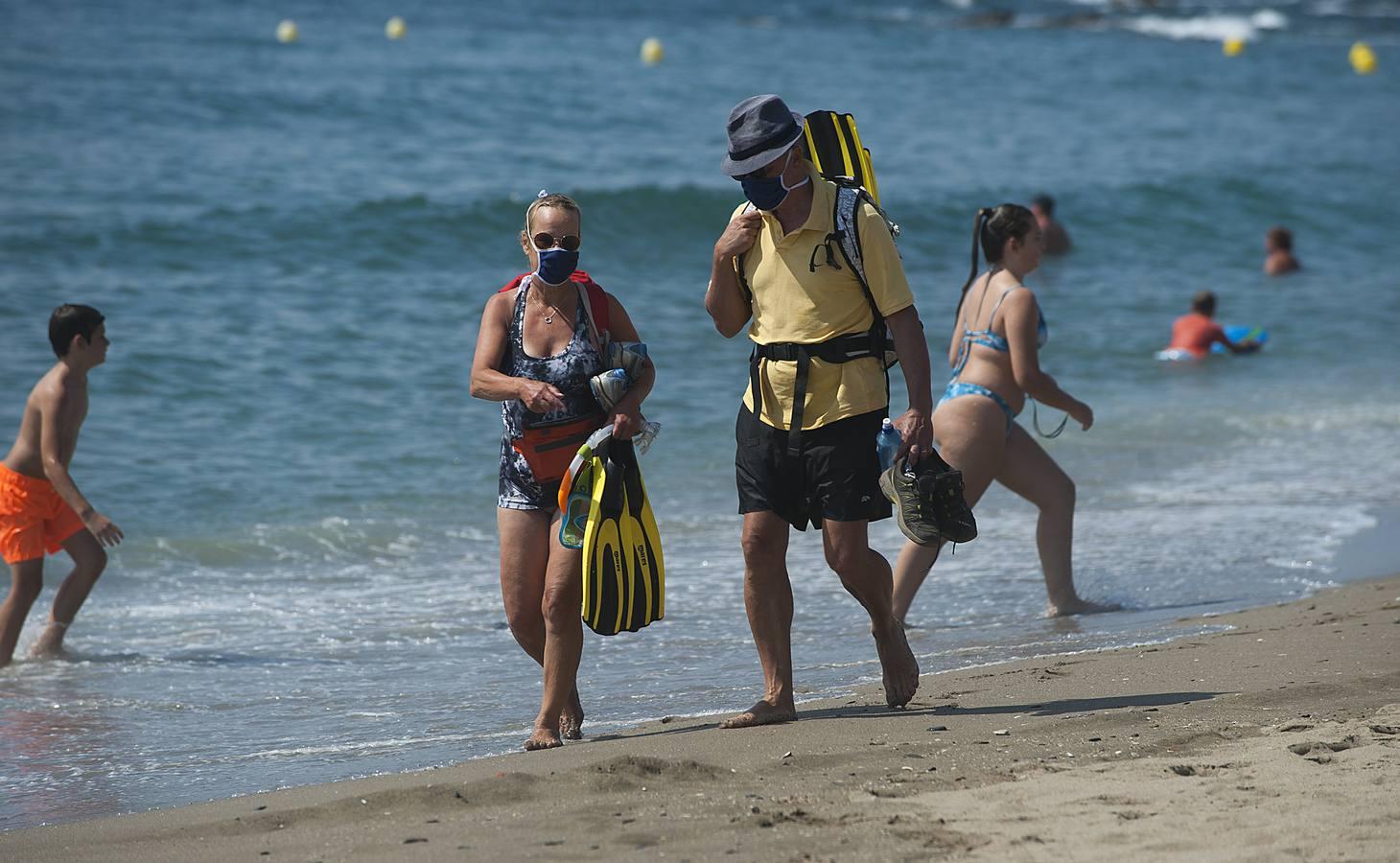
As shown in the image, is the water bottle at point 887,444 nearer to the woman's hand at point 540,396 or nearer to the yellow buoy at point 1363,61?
the woman's hand at point 540,396

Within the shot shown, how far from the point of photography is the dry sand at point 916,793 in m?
3.68

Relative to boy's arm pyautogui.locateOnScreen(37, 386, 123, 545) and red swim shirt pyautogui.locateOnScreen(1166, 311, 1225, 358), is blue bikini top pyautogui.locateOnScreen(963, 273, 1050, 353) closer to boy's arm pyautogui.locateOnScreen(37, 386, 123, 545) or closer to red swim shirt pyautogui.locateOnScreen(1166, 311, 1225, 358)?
boy's arm pyautogui.locateOnScreen(37, 386, 123, 545)

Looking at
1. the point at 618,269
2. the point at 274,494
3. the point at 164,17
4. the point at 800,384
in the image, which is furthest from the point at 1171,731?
the point at 164,17

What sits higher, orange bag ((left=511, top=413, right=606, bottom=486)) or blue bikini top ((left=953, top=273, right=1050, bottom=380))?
blue bikini top ((left=953, top=273, right=1050, bottom=380))

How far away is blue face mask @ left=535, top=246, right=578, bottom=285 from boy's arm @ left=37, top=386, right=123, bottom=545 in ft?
9.74

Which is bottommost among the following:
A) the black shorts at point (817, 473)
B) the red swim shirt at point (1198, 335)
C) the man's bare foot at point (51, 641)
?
the man's bare foot at point (51, 641)

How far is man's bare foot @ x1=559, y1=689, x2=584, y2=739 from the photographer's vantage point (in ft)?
16.4

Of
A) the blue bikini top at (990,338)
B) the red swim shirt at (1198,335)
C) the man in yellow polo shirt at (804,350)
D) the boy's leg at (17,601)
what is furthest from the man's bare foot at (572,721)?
the red swim shirt at (1198,335)

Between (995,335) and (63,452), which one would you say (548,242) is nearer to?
(995,335)

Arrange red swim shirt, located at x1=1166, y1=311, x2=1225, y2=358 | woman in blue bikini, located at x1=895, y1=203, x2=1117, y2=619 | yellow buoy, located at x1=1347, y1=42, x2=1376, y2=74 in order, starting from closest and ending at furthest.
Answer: woman in blue bikini, located at x1=895, y1=203, x2=1117, y2=619 → red swim shirt, located at x1=1166, y1=311, x2=1225, y2=358 → yellow buoy, located at x1=1347, y1=42, x2=1376, y2=74

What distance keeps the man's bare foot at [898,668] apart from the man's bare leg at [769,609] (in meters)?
0.32

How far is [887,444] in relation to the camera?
4.68 metres

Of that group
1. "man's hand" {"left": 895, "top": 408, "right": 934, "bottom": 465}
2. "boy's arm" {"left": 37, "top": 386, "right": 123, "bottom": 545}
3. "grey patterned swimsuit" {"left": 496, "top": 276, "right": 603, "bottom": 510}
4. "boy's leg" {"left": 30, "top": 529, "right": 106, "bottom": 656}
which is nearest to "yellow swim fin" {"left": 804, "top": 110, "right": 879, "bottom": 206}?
"man's hand" {"left": 895, "top": 408, "right": 934, "bottom": 465}

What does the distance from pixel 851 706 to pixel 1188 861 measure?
1.79 meters
